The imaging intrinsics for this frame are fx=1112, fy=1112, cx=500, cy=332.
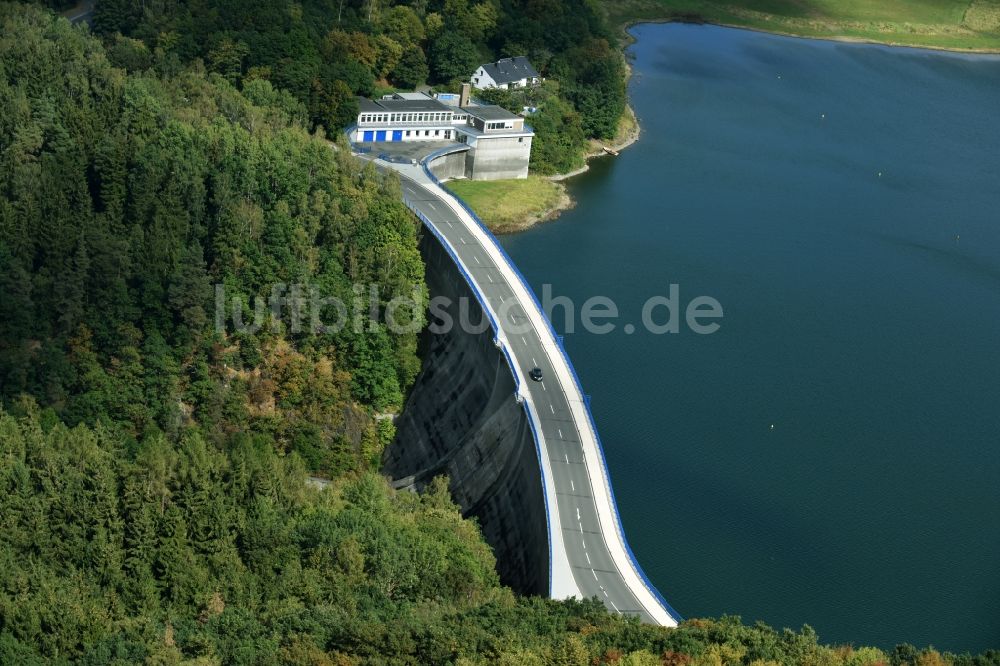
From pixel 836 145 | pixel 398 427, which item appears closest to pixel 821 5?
pixel 836 145

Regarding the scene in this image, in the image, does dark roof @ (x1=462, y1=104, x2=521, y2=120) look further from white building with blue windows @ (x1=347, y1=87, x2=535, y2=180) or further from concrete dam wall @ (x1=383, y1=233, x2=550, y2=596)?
concrete dam wall @ (x1=383, y1=233, x2=550, y2=596)

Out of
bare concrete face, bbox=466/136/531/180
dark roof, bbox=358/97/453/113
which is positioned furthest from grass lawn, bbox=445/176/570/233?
dark roof, bbox=358/97/453/113

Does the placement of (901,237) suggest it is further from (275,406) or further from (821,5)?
(821,5)

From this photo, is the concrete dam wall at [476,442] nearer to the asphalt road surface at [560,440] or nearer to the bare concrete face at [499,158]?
the asphalt road surface at [560,440]

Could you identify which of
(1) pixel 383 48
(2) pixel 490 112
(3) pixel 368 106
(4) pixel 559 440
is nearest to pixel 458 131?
(2) pixel 490 112

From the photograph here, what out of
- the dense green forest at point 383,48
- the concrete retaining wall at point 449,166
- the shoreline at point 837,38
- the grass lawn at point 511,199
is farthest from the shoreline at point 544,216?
the shoreline at point 837,38
